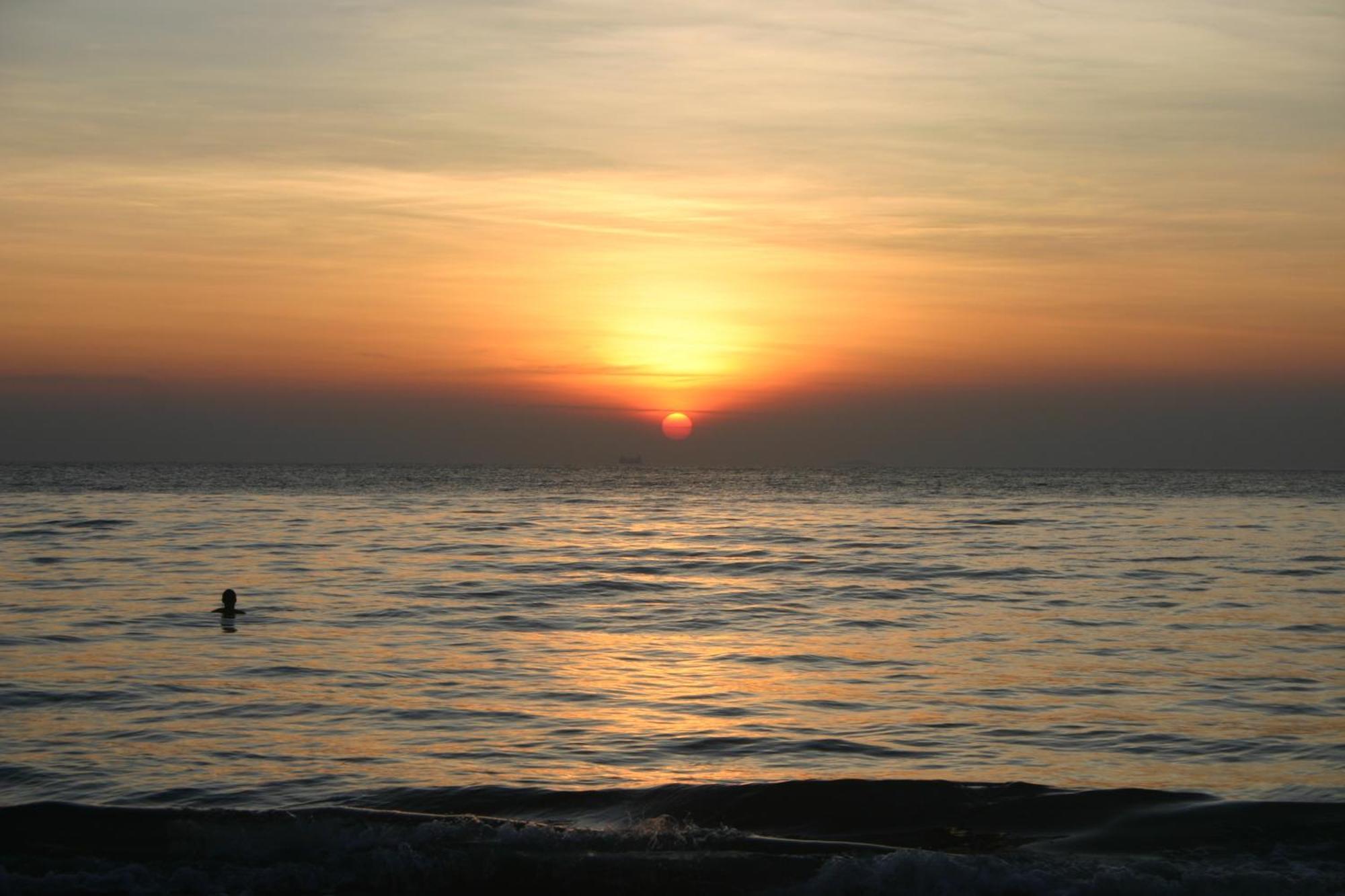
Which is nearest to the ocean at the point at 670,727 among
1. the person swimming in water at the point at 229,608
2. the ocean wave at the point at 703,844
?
the ocean wave at the point at 703,844

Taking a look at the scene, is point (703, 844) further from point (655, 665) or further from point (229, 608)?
point (229, 608)

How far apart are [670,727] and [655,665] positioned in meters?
4.48

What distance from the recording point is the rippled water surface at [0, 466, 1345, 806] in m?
13.1

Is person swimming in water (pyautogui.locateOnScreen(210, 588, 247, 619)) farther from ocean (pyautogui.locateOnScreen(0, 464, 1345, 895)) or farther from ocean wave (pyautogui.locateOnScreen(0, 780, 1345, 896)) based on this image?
ocean wave (pyautogui.locateOnScreen(0, 780, 1345, 896))

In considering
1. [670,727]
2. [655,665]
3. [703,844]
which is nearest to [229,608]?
[655,665]

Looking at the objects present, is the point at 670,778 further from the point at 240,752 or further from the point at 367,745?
the point at 240,752

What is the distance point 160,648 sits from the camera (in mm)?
19844

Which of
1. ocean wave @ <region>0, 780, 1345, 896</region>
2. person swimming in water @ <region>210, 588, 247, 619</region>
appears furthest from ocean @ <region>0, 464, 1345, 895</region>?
person swimming in water @ <region>210, 588, 247, 619</region>

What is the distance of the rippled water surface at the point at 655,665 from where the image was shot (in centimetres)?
1312

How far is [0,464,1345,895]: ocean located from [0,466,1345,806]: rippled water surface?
8cm

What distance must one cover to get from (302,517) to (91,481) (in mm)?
64306

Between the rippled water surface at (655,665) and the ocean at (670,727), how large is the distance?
8 cm

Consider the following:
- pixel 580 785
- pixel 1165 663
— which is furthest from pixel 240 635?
pixel 1165 663

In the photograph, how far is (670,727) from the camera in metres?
14.9
